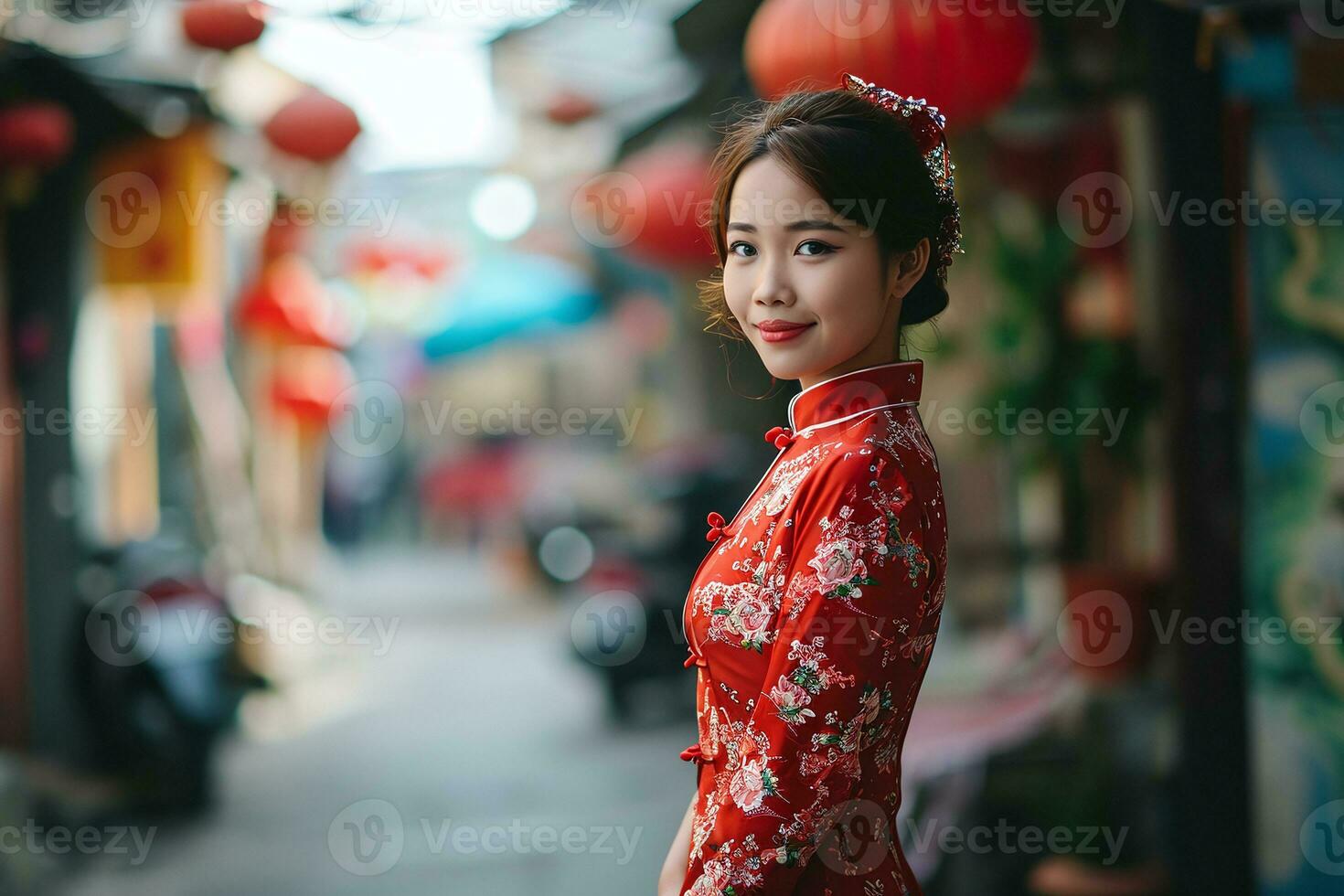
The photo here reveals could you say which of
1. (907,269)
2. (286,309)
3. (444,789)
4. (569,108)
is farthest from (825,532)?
(286,309)

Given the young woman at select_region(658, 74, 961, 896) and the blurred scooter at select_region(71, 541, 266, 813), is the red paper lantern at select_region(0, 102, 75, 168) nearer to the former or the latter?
the blurred scooter at select_region(71, 541, 266, 813)

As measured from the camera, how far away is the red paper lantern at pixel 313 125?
4520 millimetres

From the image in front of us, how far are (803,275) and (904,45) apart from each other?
1952mm

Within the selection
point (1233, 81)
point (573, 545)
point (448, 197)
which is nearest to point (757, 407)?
point (573, 545)

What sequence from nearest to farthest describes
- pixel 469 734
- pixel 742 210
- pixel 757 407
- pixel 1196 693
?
pixel 742 210
pixel 1196 693
pixel 469 734
pixel 757 407

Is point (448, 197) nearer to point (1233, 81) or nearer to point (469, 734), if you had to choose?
point (469, 734)

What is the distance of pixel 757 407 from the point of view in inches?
359

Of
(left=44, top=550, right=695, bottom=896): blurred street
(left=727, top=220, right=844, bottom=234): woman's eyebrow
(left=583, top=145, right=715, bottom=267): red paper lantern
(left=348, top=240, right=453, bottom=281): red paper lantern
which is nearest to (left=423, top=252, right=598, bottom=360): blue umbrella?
(left=348, top=240, right=453, bottom=281): red paper lantern

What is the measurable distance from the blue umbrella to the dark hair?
8.20m

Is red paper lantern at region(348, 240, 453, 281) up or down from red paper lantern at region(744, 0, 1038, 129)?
up

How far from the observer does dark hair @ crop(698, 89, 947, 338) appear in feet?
4.28

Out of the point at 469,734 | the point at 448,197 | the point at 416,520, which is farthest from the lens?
the point at 416,520

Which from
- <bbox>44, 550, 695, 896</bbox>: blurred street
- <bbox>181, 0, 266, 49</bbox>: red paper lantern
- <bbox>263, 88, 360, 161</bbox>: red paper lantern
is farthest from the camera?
<bbox>263, 88, 360, 161</bbox>: red paper lantern

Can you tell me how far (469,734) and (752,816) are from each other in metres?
5.57
